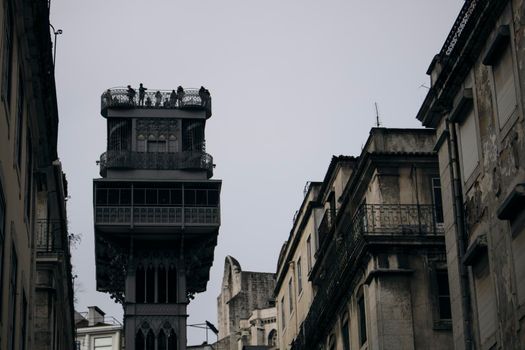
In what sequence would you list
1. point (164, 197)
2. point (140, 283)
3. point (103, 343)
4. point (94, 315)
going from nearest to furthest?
point (164, 197) → point (140, 283) → point (103, 343) → point (94, 315)

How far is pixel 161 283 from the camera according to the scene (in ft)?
315

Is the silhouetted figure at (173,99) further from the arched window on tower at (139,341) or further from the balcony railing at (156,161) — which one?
the arched window on tower at (139,341)

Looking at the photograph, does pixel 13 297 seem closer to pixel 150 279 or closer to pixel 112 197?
pixel 112 197

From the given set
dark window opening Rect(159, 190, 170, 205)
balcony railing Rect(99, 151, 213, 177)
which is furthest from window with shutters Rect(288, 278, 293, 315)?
balcony railing Rect(99, 151, 213, 177)

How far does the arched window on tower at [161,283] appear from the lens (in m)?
95.6

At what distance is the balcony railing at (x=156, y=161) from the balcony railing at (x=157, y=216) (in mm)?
2981

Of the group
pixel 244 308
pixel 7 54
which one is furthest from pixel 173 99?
pixel 7 54

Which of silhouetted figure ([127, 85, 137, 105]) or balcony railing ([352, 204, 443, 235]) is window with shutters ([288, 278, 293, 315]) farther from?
silhouetted figure ([127, 85, 137, 105])

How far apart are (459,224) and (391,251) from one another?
12.6 m

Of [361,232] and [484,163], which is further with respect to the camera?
[361,232]

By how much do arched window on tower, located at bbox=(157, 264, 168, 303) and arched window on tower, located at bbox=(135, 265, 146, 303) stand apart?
3.46 feet

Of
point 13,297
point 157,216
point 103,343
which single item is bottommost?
point 13,297

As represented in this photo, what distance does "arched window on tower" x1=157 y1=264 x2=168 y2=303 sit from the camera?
95.6 metres

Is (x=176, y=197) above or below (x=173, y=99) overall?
below
